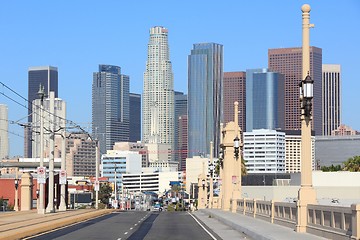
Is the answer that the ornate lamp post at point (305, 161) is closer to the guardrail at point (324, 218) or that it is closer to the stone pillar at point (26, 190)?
the guardrail at point (324, 218)

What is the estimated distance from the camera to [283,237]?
28359 millimetres

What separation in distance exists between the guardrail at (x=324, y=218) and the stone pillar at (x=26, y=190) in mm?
34338

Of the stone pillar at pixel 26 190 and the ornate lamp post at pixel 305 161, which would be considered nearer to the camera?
the ornate lamp post at pixel 305 161

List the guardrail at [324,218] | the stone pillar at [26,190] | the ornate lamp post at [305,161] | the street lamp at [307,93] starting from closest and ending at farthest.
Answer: the guardrail at [324,218], the street lamp at [307,93], the ornate lamp post at [305,161], the stone pillar at [26,190]

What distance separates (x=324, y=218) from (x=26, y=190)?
5149cm

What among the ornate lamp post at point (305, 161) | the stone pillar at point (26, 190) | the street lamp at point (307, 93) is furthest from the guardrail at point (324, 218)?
the stone pillar at point (26, 190)

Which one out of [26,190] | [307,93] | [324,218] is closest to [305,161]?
[307,93]

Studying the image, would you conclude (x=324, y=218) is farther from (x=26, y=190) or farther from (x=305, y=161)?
(x=26, y=190)

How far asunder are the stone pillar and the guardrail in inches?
1352

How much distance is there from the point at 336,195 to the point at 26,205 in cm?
3716

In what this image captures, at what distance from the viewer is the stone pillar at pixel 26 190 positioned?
7306cm

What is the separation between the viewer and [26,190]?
246ft

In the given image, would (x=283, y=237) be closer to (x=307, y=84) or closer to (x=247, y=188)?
(x=307, y=84)

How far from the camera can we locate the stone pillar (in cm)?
7306
